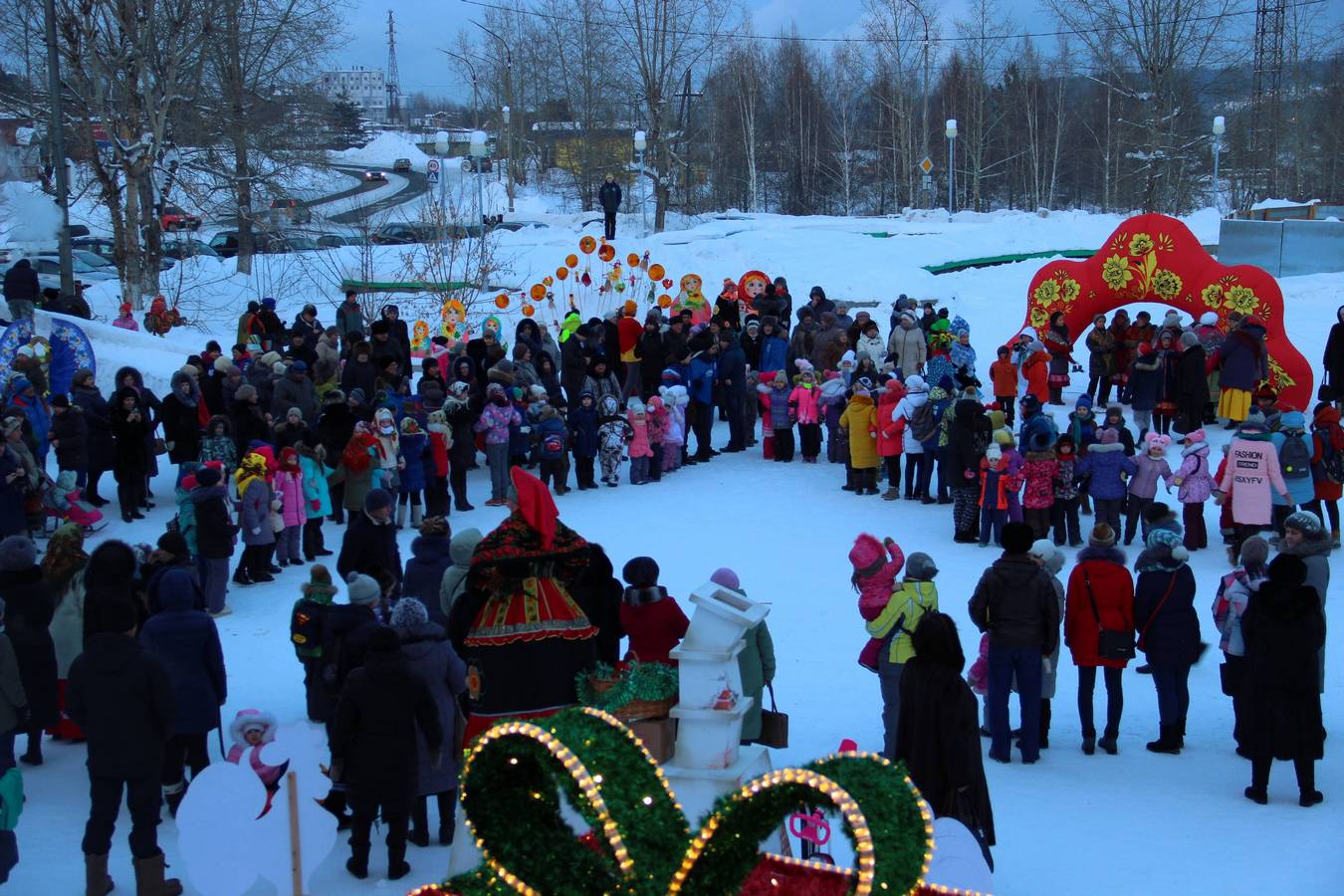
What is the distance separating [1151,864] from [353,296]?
46.2 feet

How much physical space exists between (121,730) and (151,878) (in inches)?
26.8

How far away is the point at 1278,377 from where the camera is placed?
16.2m

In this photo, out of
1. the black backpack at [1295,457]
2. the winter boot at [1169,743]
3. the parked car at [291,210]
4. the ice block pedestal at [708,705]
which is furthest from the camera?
the parked car at [291,210]

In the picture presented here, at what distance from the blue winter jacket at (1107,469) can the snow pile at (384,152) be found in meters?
56.7

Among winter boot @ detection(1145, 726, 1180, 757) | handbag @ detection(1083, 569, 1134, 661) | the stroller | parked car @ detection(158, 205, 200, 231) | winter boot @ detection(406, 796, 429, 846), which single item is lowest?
winter boot @ detection(1145, 726, 1180, 757)

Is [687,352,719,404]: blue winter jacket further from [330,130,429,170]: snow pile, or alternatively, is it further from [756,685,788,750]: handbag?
[330,130,429,170]: snow pile

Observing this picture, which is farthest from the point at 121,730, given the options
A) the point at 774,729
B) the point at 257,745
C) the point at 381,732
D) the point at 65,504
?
the point at 65,504

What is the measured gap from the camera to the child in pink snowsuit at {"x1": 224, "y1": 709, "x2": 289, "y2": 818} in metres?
5.88

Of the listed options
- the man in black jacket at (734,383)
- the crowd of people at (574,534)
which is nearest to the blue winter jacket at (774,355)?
the crowd of people at (574,534)

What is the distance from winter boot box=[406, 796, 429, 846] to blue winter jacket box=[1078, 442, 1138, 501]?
24.1ft

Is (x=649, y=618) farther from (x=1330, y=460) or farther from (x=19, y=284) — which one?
(x=19, y=284)

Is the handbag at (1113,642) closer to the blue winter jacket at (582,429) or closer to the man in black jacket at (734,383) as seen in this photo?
the blue winter jacket at (582,429)

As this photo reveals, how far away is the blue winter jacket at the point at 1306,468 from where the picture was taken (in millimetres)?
11641

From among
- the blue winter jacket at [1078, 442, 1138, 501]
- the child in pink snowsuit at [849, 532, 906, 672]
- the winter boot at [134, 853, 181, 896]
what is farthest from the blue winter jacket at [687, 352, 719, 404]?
the winter boot at [134, 853, 181, 896]
